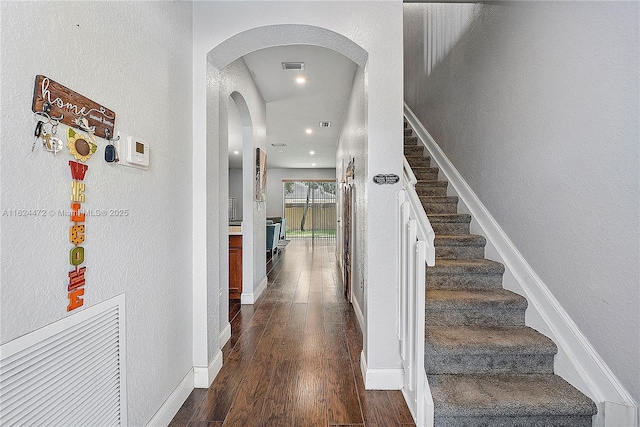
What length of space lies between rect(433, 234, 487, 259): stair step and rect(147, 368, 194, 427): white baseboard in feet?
7.23

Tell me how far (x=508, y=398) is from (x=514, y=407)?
0.05 meters

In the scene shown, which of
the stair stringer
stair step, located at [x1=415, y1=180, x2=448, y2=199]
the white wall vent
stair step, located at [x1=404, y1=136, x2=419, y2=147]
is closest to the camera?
the white wall vent

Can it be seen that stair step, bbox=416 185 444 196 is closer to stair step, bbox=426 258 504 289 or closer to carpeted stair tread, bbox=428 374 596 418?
stair step, bbox=426 258 504 289

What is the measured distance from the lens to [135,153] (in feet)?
4.86

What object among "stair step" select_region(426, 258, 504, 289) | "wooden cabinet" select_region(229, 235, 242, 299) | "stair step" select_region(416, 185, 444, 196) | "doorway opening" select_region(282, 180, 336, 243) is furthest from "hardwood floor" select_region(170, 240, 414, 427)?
"doorway opening" select_region(282, 180, 336, 243)

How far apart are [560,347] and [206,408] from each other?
2.18 meters

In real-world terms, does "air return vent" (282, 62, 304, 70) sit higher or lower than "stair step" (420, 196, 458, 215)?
higher

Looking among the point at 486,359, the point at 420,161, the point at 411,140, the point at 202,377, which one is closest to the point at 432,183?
the point at 420,161

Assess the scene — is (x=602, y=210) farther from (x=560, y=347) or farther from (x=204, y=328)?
(x=204, y=328)

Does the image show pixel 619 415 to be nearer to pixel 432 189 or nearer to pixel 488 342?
pixel 488 342

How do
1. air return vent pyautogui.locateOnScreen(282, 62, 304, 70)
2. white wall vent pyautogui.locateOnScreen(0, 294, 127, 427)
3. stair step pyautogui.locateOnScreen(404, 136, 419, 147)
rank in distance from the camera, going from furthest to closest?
stair step pyautogui.locateOnScreen(404, 136, 419, 147) < air return vent pyautogui.locateOnScreen(282, 62, 304, 70) < white wall vent pyautogui.locateOnScreen(0, 294, 127, 427)

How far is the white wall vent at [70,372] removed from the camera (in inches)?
36.2

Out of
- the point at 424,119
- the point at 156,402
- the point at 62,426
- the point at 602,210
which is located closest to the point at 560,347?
the point at 602,210

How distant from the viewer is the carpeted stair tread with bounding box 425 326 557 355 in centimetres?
196
